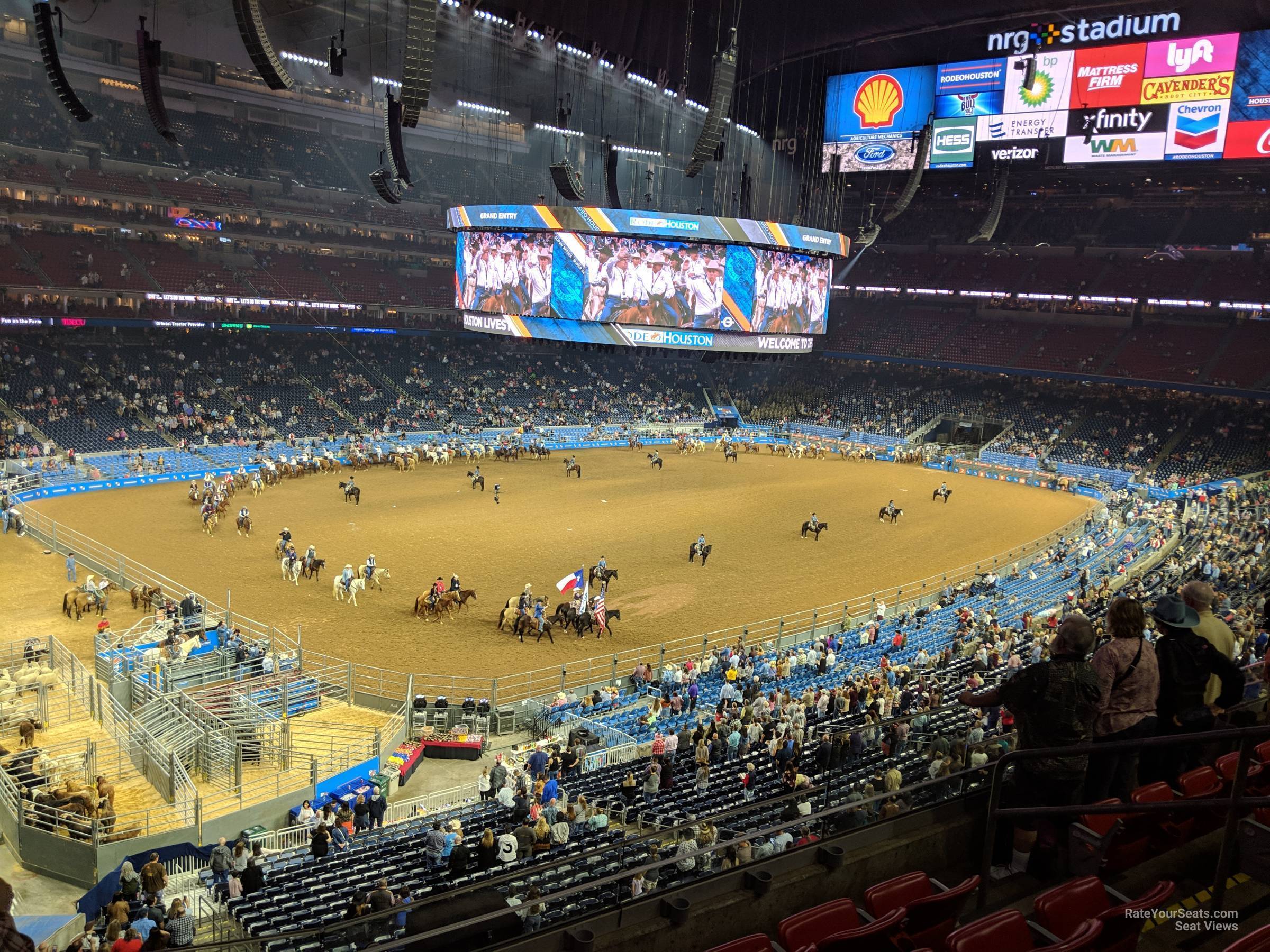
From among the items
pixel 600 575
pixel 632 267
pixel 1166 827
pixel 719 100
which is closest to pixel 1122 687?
pixel 1166 827

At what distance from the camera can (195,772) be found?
50.0 ft

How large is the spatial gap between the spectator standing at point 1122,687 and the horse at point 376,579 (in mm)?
22399

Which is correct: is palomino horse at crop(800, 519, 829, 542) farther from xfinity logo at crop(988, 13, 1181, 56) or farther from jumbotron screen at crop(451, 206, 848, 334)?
xfinity logo at crop(988, 13, 1181, 56)

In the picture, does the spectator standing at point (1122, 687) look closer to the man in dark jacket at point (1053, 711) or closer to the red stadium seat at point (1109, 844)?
the man in dark jacket at point (1053, 711)

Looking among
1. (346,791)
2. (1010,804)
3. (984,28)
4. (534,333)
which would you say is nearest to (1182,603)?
(1010,804)

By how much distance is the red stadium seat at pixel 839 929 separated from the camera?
4492 mm

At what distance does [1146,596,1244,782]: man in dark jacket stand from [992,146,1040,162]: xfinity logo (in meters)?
47.5

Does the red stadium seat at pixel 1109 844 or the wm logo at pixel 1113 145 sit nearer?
the red stadium seat at pixel 1109 844

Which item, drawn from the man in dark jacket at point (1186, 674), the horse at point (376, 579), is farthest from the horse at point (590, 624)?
the man in dark jacket at point (1186, 674)

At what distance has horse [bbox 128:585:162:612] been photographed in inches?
912

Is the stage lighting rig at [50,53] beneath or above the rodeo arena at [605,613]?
above

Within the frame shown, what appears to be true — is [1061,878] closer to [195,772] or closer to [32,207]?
[195,772]

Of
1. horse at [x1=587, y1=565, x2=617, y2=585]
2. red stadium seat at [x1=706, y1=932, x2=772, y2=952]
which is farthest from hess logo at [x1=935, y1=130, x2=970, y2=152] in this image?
red stadium seat at [x1=706, y1=932, x2=772, y2=952]

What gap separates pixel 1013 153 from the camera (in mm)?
47906
